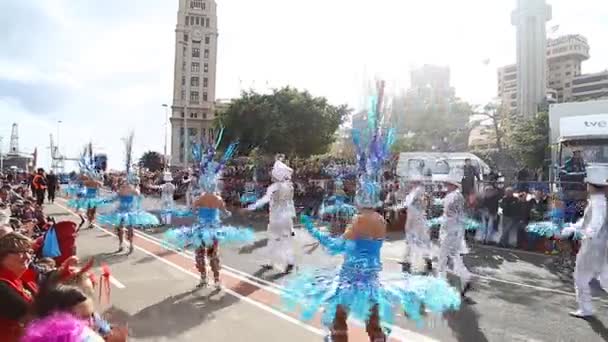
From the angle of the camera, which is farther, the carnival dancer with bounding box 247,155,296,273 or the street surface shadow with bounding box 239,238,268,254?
the street surface shadow with bounding box 239,238,268,254

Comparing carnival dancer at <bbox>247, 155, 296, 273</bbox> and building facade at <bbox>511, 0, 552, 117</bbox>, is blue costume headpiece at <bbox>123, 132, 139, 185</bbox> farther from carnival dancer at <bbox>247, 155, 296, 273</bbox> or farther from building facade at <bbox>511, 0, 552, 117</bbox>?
building facade at <bbox>511, 0, 552, 117</bbox>

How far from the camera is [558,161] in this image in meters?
16.2

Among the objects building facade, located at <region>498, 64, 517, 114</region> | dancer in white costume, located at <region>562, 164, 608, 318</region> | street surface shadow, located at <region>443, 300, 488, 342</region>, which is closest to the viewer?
street surface shadow, located at <region>443, 300, 488, 342</region>

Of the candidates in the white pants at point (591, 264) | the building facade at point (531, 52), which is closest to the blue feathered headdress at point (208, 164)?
the white pants at point (591, 264)

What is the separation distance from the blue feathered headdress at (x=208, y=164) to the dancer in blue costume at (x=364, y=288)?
4.61 metres

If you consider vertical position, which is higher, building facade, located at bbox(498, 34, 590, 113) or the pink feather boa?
building facade, located at bbox(498, 34, 590, 113)

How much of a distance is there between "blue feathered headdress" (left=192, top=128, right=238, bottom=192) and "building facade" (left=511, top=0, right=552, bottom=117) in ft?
246

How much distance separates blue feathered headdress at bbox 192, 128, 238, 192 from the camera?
943 centimetres

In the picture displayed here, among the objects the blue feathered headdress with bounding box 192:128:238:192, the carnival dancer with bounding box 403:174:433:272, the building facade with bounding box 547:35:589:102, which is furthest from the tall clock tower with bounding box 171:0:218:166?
the carnival dancer with bounding box 403:174:433:272

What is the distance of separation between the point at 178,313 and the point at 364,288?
3.57 m

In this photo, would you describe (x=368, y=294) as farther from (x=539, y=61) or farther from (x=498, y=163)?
(x=539, y=61)

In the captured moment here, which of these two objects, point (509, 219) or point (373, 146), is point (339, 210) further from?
point (373, 146)

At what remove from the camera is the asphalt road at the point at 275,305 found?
6.17 metres

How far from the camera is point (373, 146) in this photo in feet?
17.9
